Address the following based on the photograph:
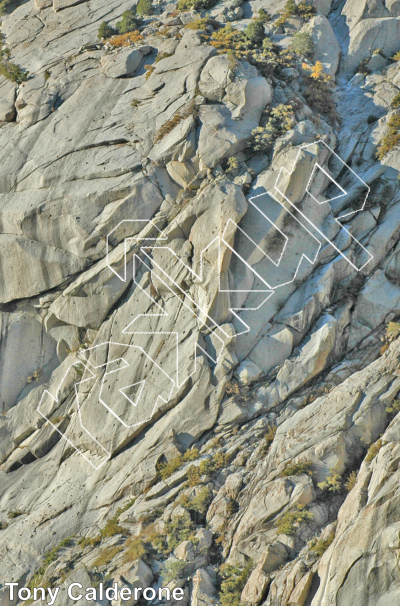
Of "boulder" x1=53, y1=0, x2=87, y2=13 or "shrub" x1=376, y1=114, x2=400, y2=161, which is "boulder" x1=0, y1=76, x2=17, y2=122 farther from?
"shrub" x1=376, y1=114, x2=400, y2=161

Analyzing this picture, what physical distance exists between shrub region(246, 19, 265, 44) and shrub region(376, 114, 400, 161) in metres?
7.92

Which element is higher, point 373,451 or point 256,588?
point 256,588

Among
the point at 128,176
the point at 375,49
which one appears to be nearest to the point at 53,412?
the point at 128,176

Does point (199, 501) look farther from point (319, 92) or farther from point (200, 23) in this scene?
point (200, 23)

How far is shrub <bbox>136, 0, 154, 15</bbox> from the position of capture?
102ft

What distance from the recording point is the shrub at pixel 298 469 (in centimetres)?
1838

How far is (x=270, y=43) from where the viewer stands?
27312 millimetres

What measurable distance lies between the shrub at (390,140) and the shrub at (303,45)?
5966mm

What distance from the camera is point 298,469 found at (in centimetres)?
1839

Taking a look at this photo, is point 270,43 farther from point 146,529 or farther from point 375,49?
point 146,529

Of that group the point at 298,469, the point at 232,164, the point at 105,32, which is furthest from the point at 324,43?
the point at 298,469

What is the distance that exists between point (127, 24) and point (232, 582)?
2723 centimetres

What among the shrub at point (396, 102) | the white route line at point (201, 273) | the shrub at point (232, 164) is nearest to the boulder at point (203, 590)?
the white route line at point (201, 273)

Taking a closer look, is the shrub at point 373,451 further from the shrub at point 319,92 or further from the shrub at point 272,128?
the shrub at point 319,92
